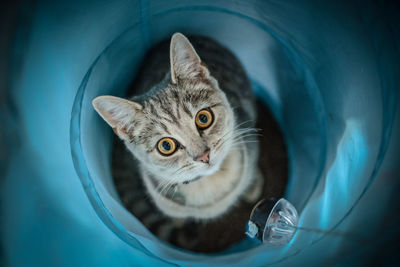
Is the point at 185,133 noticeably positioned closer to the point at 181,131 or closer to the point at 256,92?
the point at 181,131

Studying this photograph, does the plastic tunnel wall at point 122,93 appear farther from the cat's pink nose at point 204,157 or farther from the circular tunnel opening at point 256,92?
the cat's pink nose at point 204,157

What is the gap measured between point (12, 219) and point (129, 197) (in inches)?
27.6

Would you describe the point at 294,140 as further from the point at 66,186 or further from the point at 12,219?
the point at 12,219

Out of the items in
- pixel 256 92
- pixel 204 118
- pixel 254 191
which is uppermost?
pixel 256 92

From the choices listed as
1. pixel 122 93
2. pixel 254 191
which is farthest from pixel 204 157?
pixel 122 93

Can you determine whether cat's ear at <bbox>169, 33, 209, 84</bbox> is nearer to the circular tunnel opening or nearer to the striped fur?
the striped fur

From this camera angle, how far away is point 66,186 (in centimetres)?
120

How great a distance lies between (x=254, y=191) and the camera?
1.69 m

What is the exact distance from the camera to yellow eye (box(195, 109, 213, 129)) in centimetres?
127

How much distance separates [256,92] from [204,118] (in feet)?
3.06

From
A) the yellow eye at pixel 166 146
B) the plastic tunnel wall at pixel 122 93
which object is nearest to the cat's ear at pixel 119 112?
the yellow eye at pixel 166 146

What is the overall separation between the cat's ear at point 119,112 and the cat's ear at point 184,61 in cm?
24

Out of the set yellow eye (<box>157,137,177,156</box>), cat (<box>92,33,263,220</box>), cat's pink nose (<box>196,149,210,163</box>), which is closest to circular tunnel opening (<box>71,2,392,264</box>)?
cat (<box>92,33,263,220</box>)

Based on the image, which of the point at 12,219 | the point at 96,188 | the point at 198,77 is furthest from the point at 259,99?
the point at 12,219
